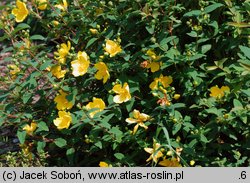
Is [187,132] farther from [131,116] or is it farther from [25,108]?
[25,108]

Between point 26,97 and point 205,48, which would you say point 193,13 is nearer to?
point 205,48

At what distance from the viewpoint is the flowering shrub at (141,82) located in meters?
2.64

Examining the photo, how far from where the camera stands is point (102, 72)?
2.75m

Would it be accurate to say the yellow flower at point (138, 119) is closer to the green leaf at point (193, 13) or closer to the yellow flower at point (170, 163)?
the yellow flower at point (170, 163)

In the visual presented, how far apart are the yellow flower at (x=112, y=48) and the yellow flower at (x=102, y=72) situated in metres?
0.07

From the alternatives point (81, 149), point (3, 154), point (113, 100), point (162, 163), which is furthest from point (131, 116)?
point (3, 154)

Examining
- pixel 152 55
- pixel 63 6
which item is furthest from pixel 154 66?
pixel 63 6

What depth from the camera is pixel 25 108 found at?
3.10m

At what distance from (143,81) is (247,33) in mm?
639

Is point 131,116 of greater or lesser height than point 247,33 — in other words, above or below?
below

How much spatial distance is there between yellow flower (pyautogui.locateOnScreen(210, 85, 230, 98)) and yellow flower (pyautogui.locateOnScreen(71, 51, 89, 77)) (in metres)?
0.69

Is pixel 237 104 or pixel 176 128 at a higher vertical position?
pixel 237 104

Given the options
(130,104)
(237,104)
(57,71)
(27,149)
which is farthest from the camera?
(27,149)

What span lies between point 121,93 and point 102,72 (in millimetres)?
158
